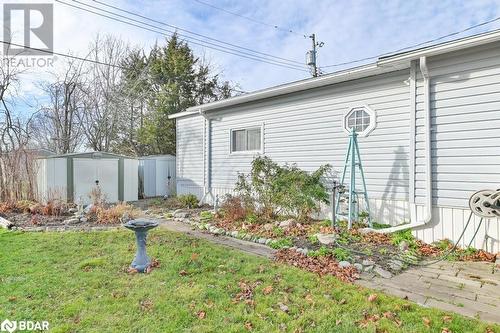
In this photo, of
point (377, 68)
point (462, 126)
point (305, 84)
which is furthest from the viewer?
point (305, 84)

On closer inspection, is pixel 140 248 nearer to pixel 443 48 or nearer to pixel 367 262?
pixel 367 262

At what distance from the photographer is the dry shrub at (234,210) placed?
273 inches

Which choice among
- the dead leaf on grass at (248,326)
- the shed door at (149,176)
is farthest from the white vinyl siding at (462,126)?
the shed door at (149,176)

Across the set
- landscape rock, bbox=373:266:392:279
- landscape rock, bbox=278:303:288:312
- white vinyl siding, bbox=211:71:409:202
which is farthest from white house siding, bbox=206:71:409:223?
landscape rock, bbox=278:303:288:312

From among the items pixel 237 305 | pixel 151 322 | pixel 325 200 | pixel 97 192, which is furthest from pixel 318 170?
pixel 97 192

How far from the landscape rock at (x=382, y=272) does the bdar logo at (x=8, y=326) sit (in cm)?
374

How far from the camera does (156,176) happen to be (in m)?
12.0

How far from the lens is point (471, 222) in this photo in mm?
4770

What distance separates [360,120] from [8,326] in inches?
240

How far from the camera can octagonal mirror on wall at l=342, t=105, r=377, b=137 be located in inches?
242

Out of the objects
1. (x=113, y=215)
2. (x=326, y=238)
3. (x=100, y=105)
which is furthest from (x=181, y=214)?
(x=100, y=105)

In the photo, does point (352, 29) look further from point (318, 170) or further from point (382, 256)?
point (382, 256)

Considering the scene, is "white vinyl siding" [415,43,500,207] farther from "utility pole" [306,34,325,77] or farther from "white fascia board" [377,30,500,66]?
"utility pole" [306,34,325,77]

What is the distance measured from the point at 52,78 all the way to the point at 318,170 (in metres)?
14.0
